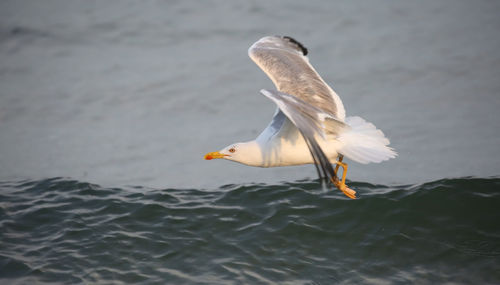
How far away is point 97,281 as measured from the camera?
6473mm

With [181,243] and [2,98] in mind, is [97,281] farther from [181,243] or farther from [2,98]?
[2,98]

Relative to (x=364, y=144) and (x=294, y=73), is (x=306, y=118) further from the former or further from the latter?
(x=294, y=73)

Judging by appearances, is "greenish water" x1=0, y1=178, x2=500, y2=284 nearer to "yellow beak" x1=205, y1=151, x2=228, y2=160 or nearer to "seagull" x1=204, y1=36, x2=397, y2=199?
"seagull" x1=204, y1=36, x2=397, y2=199

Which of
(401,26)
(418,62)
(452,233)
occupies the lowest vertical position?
(452,233)

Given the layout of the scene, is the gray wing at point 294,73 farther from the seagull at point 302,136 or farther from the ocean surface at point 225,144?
the ocean surface at point 225,144

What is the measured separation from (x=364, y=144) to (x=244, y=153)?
4.08ft

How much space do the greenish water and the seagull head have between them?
1243 millimetres

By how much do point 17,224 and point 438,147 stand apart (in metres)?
5.85

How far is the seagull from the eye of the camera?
17.4 feet

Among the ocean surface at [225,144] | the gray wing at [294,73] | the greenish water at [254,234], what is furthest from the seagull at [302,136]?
the ocean surface at [225,144]

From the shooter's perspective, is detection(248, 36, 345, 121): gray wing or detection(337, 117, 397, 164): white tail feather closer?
detection(337, 117, 397, 164): white tail feather

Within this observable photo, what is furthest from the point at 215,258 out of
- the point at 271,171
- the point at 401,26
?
the point at 401,26

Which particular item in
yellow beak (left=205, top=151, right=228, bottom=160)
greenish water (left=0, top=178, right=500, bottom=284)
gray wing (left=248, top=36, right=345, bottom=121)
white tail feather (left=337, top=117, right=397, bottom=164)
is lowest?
greenish water (left=0, top=178, right=500, bottom=284)

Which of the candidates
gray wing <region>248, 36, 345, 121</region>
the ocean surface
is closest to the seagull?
gray wing <region>248, 36, 345, 121</region>
